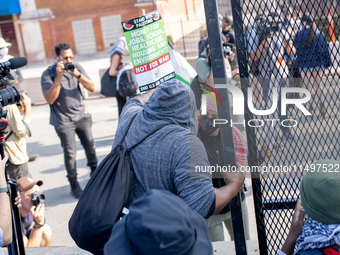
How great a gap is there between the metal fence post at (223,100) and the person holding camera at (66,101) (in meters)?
2.97

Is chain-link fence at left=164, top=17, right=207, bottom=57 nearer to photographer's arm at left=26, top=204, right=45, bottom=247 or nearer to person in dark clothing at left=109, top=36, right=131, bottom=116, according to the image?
person in dark clothing at left=109, top=36, right=131, bottom=116

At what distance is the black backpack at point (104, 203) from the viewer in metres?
1.71

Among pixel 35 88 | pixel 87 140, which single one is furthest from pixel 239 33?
pixel 35 88

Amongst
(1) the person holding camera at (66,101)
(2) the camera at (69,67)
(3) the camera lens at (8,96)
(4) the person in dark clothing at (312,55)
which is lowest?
(1) the person holding camera at (66,101)

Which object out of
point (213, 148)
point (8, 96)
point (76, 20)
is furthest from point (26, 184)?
point (76, 20)

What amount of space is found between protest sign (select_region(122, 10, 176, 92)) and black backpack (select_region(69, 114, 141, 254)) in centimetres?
102

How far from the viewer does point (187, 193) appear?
1.76 meters

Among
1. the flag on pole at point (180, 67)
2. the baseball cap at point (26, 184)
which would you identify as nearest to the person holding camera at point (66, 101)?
the baseball cap at point (26, 184)

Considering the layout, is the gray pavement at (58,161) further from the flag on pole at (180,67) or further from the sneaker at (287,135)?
the sneaker at (287,135)

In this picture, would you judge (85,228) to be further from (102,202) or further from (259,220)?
(259,220)

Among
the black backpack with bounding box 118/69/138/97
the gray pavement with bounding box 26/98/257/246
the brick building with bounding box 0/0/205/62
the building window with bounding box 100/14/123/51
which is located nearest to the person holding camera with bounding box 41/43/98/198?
the gray pavement with bounding box 26/98/257/246

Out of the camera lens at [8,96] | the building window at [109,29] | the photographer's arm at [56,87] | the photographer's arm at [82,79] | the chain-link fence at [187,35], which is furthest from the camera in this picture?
the building window at [109,29]

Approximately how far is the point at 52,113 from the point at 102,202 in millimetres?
3153

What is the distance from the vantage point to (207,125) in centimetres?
261
